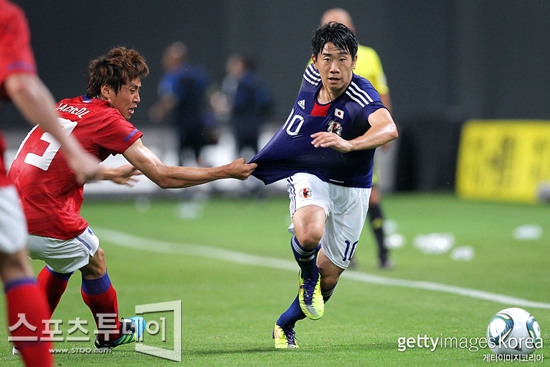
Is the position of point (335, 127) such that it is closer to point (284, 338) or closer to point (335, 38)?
point (335, 38)

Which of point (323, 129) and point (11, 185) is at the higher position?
point (323, 129)

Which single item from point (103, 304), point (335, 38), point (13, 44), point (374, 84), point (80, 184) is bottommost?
point (103, 304)

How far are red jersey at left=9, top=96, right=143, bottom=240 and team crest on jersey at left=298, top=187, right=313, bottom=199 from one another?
3.85ft

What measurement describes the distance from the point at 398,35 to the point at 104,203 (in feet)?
25.1

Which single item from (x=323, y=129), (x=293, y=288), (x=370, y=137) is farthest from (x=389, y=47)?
(x=370, y=137)

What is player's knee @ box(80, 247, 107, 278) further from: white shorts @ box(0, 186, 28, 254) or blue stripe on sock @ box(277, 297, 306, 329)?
white shorts @ box(0, 186, 28, 254)

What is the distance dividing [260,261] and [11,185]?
6582 mm

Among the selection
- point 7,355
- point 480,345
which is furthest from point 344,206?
point 7,355

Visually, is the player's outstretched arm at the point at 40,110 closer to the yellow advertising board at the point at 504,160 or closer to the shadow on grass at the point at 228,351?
the shadow on grass at the point at 228,351

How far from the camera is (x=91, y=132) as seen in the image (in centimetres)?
547

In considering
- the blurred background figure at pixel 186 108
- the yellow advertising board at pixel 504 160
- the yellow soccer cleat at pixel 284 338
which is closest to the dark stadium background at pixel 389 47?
the yellow advertising board at pixel 504 160

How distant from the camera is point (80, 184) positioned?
530 centimetres

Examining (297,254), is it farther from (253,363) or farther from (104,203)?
(104,203)

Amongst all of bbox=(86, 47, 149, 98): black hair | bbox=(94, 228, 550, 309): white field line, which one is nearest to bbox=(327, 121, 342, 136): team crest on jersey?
bbox=(86, 47, 149, 98): black hair
